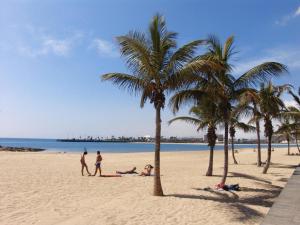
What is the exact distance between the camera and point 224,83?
14.1 meters

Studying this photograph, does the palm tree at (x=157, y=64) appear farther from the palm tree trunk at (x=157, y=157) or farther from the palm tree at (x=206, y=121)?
the palm tree at (x=206, y=121)

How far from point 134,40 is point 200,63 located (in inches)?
90.5

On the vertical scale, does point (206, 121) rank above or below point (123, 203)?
above

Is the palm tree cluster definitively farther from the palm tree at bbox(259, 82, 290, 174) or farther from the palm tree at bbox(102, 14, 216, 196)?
the palm tree at bbox(259, 82, 290, 174)

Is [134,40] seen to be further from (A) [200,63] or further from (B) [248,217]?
(B) [248,217]

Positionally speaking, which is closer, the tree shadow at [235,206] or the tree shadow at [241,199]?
the tree shadow at [235,206]

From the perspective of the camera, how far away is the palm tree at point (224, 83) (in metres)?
13.4

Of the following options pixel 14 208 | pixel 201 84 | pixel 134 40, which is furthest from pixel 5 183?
pixel 201 84

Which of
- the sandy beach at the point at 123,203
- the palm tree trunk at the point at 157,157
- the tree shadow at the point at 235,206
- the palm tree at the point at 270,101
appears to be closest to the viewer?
the sandy beach at the point at 123,203

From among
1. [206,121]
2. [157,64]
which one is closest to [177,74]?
[157,64]

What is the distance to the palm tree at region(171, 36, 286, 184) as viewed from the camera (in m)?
13.4

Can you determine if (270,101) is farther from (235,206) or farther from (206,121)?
(235,206)

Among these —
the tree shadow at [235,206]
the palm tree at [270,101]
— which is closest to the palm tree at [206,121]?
the palm tree at [270,101]

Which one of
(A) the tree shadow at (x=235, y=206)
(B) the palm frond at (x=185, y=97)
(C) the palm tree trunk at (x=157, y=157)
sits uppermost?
(B) the palm frond at (x=185, y=97)
